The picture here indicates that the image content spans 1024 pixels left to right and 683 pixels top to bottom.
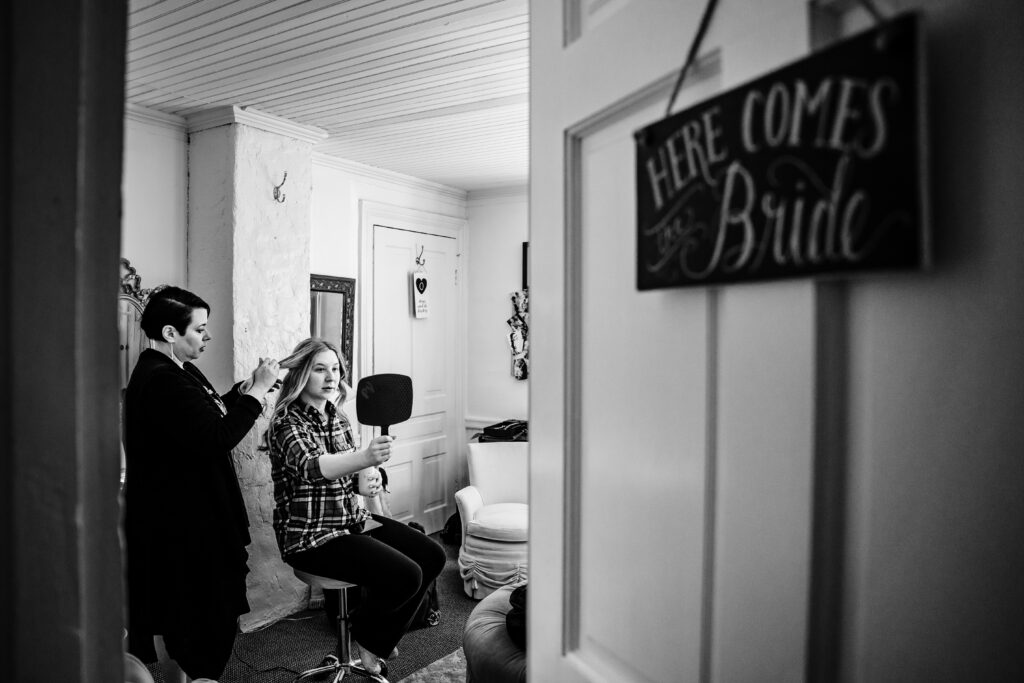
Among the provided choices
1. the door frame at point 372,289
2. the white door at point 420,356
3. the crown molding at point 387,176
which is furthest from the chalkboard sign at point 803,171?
the white door at point 420,356

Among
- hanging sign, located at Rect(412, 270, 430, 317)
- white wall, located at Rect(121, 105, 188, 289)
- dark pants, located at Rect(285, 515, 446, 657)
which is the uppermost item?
white wall, located at Rect(121, 105, 188, 289)

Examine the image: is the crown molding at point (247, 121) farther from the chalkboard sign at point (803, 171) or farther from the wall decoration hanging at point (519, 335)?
the chalkboard sign at point (803, 171)

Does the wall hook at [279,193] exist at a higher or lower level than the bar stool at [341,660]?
higher

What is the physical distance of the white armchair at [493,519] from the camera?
12.4 ft

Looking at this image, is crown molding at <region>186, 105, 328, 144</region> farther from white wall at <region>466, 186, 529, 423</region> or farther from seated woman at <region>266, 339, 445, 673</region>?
white wall at <region>466, 186, 529, 423</region>

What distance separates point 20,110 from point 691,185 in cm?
55

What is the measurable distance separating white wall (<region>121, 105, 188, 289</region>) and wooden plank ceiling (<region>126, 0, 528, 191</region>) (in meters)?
0.11

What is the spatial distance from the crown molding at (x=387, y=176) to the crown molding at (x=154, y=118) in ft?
2.81

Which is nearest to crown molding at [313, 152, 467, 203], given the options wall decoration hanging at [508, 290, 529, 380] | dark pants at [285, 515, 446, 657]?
wall decoration hanging at [508, 290, 529, 380]

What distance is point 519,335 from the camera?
203 inches

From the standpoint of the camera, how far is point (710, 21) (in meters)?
0.66

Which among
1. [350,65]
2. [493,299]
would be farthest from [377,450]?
[493,299]

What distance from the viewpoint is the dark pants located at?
2639 mm

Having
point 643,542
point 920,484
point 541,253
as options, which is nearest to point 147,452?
point 541,253
